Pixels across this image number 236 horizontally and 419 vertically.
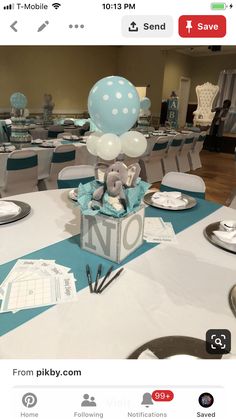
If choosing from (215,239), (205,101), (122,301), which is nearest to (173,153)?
(205,101)

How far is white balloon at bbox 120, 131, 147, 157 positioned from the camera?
0.91 m

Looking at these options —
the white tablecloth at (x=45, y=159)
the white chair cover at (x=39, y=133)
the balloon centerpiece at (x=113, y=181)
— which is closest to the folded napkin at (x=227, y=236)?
the balloon centerpiece at (x=113, y=181)

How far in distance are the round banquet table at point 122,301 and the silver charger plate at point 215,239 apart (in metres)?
0.02

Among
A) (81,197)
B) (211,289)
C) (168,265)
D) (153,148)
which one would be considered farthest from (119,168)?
(153,148)

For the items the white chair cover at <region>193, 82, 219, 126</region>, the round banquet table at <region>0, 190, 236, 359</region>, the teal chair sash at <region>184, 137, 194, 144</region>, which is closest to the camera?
the round banquet table at <region>0, 190, 236, 359</region>

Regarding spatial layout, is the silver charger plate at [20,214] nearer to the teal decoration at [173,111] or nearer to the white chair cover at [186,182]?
the white chair cover at [186,182]

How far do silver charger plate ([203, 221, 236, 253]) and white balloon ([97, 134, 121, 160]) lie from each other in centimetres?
43

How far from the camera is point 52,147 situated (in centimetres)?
283

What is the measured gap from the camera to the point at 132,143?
0.91m

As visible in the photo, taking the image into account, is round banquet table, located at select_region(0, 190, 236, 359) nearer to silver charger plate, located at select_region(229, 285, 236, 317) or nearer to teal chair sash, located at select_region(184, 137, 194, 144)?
silver charger plate, located at select_region(229, 285, 236, 317)

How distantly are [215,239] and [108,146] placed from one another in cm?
47

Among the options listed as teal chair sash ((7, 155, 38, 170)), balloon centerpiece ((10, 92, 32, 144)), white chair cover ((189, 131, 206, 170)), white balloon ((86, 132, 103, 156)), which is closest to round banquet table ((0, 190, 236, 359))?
white balloon ((86, 132, 103, 156))

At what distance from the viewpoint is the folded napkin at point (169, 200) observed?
1298 millimetres

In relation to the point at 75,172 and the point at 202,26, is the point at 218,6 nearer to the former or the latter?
the point at 202,26
